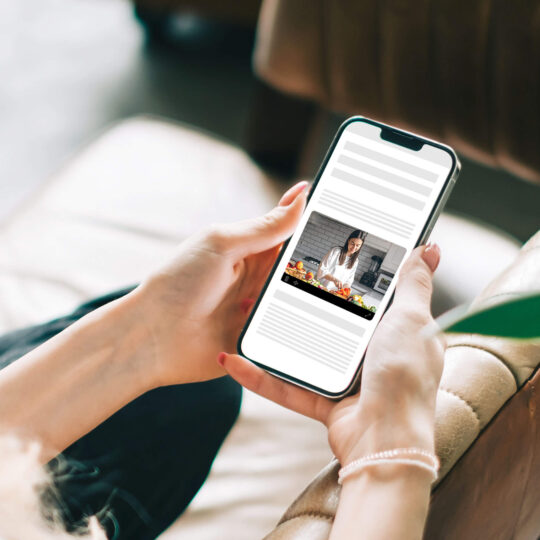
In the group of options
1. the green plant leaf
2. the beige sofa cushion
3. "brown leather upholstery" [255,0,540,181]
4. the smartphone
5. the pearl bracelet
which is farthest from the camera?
"brown leather upholstery" [255,0,540,181]

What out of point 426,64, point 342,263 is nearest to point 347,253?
point 342,263

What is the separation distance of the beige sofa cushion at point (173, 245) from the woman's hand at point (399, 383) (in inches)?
6.7

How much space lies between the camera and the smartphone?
0.59 m

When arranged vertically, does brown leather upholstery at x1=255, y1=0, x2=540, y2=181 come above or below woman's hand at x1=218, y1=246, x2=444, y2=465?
above

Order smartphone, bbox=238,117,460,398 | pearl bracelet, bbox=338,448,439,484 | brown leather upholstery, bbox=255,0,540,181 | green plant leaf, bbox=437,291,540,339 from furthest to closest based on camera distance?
brown leather upholstery, bbox=255,0,540,181, smartphone, bbox=238,117,460,398, pearl bracelet, bbox=338,448,439,484, green plant leaf, bbox=437,291,540,339

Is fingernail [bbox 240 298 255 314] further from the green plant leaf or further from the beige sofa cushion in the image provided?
the green plant leaf

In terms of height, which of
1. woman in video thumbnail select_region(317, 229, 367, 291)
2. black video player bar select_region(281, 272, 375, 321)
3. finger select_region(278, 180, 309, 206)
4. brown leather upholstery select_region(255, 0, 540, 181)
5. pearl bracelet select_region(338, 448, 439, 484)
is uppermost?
brown leather upholstery select_region(255, 0, 540, 181)

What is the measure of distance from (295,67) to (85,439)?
0.65m

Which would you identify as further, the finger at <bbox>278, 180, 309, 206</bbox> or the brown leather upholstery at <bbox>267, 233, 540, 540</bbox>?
the finger at <bbox>278, 180, 309, 206</bbox>

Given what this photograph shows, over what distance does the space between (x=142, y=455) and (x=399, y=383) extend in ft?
1.10

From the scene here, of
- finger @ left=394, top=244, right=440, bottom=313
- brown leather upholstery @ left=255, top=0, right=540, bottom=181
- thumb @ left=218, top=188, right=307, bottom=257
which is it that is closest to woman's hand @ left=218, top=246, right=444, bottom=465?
finger @ left=394, top=244, right=440, bottom=313

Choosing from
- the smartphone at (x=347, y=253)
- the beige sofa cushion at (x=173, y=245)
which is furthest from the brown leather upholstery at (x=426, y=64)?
the smartphone at (x=347, y=253)

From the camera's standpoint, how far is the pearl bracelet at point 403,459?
0.47 m

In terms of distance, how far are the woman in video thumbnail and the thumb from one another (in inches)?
2.3
